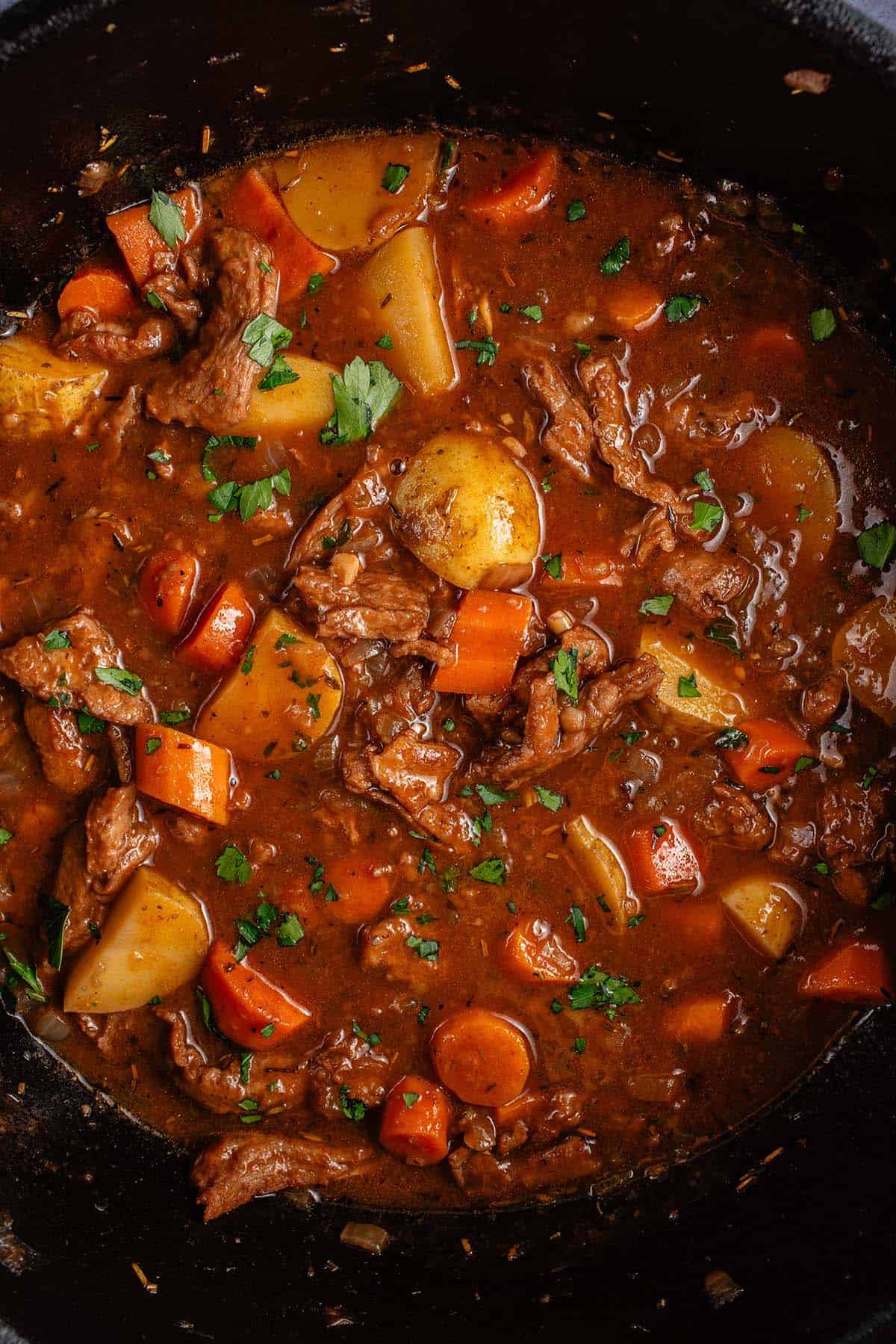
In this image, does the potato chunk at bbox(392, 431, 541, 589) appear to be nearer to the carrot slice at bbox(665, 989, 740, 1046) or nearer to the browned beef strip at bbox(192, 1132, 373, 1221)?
the carrot slice at bbox(665, 989, 740, 1046)

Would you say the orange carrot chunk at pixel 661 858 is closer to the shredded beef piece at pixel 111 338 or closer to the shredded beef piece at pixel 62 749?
the shredded beef piece at pixel 62 749

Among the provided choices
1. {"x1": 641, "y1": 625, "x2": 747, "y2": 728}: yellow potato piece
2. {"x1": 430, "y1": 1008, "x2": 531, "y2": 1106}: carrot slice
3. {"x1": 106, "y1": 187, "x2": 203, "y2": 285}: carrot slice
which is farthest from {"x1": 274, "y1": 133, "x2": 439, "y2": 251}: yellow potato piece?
{"x1": 430, "y1": 1008, "x2": 531, "y2": 1106}: carrot slice

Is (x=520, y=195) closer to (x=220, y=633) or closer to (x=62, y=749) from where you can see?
(x=220, y=633)

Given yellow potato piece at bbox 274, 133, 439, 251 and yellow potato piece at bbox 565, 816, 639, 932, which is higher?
yellow potato piece at bbox 274, 133, 439, 251

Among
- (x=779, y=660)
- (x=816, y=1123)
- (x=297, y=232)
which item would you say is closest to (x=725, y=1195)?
(x=816, y=1123)

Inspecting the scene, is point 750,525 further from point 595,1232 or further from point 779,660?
point 595,1232

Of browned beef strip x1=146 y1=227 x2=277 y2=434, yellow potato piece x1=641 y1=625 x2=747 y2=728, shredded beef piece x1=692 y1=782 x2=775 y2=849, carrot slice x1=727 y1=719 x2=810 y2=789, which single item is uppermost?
browned beef strip x1=146 y1=227 x2=277 y2=434

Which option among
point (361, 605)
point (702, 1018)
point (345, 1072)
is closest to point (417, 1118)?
point (345, 1072)
